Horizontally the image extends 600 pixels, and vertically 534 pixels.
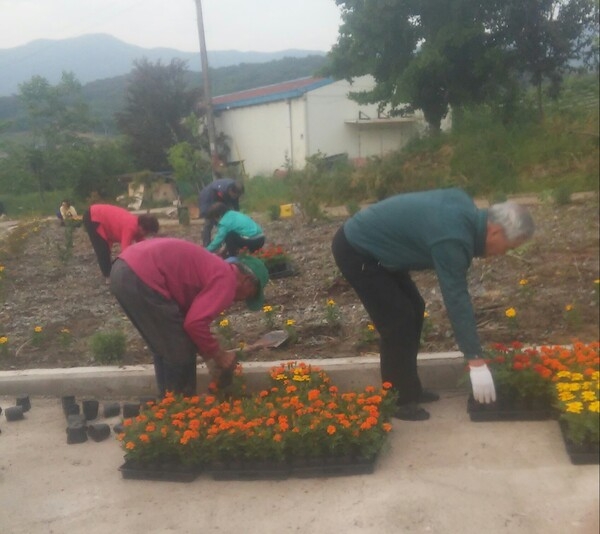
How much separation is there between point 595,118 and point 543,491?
1.36 m

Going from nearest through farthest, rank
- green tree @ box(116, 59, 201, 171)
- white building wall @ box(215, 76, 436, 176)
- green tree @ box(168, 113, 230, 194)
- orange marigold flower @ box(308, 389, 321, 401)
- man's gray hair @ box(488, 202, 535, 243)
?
1. man's gray hair @ box(488, 202, 535, 243)
2. orange marigold flower @ box(308, 389, 321, 401)
3. white building wall @ box(215, 76, 436, 176)
4. green tree @ box(168, 113, 230, 194)
5. green tree @ box(116, 59, 201, 171)

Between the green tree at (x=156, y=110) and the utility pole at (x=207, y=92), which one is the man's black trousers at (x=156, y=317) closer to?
the utility pole at (x=207, y=92)

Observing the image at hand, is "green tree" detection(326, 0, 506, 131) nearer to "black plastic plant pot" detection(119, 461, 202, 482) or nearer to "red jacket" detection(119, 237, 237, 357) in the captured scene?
"red jacket" detection(119, 237, 237, 357)

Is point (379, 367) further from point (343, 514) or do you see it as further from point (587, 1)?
point (587, 1)

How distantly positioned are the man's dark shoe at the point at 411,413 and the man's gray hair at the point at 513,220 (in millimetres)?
1154

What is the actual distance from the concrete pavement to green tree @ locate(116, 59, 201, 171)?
15188 mm

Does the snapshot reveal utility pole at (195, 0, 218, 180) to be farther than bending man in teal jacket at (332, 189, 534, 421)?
Yes

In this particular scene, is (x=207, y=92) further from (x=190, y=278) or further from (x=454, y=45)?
(x=454, y=45)

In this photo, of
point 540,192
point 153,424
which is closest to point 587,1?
point 540,192

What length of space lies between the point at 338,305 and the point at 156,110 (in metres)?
19.3

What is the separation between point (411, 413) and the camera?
4.07 m

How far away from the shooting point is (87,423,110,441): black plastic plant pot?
4328mm

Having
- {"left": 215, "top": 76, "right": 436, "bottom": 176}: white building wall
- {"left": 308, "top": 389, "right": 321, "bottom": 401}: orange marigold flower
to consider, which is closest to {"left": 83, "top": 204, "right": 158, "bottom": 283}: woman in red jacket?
{"left": 215, "top": 76, "right": 436, "bottom": 176}: white building wall

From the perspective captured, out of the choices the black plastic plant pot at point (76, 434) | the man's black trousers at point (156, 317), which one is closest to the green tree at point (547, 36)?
the man's black trousers at point (156, 317)
